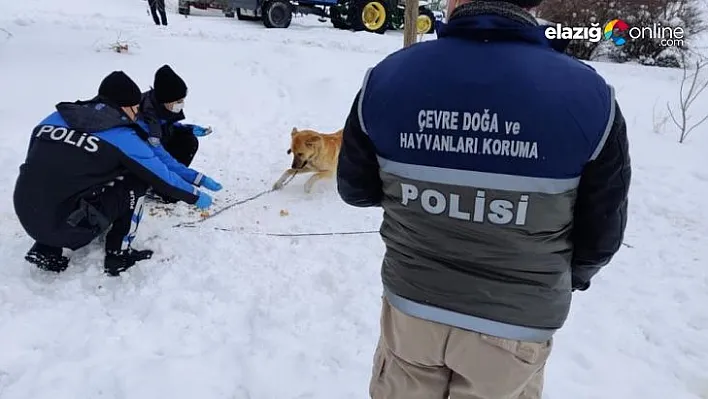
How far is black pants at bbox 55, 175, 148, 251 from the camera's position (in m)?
3.24

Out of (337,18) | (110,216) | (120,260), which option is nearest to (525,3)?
(110,216)

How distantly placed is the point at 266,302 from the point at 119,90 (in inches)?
62.1

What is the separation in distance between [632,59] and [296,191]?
10436 millimetres

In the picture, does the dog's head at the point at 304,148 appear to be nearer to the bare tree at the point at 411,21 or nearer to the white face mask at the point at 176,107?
the white face mask at the point at 176,107

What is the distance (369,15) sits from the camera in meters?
13.7

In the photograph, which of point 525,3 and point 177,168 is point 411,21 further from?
point 525,3

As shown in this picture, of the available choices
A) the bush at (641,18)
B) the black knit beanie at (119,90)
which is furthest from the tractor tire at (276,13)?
the black knit beanie at (119,90)

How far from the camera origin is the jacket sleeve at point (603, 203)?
4.09 ft

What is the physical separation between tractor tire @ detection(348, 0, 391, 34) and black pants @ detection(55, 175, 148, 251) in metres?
11.0

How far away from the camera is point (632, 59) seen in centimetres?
1237

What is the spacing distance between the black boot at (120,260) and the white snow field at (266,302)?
5cm

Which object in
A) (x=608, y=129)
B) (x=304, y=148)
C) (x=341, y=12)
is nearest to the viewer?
(x=608, y=129)

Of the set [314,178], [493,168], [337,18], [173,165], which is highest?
[493,168]

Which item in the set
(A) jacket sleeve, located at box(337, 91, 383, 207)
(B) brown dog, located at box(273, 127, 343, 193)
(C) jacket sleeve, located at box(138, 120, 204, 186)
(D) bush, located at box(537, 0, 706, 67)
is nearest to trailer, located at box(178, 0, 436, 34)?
(D) bush, located at box(537, 0, 706, 67)
